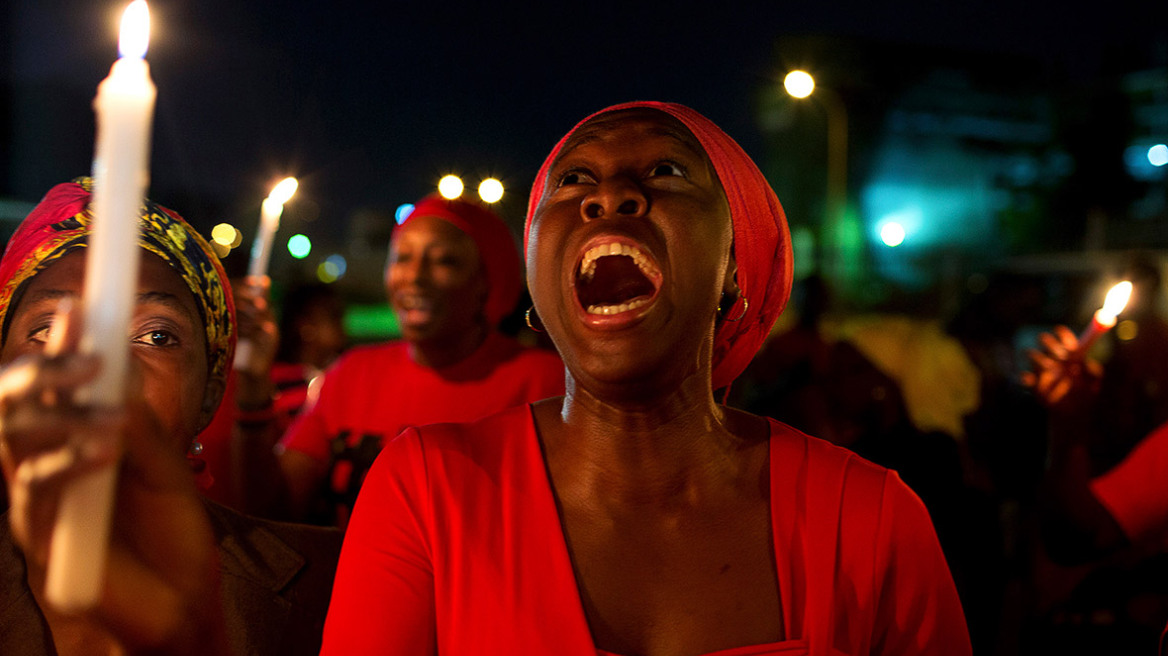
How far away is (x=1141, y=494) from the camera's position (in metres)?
2.93

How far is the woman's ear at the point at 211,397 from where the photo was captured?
1.97 meters

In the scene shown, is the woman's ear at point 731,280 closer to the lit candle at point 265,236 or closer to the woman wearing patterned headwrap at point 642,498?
the woman wearing patterned headwrap at point 642,498

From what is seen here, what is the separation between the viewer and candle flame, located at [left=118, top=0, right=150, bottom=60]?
80 centimetres

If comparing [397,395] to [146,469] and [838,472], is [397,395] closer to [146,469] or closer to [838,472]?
[838,472]

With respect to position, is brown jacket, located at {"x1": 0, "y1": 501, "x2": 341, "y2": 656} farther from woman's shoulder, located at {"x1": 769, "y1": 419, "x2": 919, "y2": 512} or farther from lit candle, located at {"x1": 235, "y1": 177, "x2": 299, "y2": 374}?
lit candle, located at {"x1": 235, "y1": 177, "x2": 299, "y2": 374}

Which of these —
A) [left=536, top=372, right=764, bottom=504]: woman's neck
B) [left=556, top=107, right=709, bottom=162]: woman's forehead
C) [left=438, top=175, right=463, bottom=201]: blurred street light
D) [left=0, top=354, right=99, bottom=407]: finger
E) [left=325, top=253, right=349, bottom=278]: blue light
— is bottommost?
[left=0, top=354, right=99, bottom=407]: finger

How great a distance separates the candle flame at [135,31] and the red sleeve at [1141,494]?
3111mm

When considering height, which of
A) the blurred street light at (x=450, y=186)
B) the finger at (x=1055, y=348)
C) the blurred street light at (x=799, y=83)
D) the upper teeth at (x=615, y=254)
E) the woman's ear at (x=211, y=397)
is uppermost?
the blurred street light at (x=799, y=83)

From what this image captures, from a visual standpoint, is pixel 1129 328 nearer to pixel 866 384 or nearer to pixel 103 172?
pixel 866 384

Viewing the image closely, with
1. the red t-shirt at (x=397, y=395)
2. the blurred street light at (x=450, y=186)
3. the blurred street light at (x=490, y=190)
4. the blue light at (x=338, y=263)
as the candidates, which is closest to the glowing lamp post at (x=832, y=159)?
the blurred street light at (x=490, y=190)

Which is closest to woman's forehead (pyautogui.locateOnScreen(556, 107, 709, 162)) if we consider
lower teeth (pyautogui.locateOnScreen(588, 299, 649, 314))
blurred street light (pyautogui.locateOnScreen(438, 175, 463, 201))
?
lower teeth (pyautogui.locateOnScreen(588, 299, 649, 314))

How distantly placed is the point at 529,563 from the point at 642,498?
29cm

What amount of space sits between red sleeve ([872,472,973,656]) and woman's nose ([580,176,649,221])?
738 mm

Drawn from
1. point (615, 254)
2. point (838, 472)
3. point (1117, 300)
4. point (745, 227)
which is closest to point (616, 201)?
point (615, 254)
